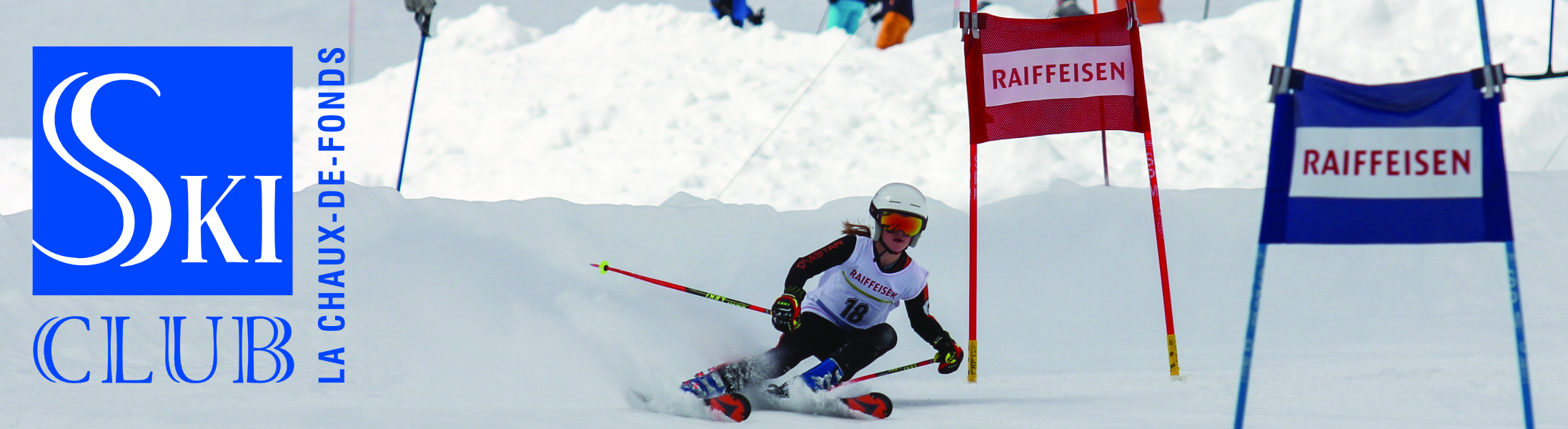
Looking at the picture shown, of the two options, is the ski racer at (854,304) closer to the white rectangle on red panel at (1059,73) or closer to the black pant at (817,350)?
the black pant at (817,350)

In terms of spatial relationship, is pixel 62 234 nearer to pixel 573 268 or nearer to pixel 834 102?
pixel 573 268

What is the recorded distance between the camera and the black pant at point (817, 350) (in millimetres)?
4477

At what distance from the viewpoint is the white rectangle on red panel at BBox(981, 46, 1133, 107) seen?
5.54 metres

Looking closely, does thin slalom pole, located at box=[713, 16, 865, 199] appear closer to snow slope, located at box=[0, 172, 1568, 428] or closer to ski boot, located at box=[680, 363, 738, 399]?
snow slope, located at box=[0, 172, 1568, 428]

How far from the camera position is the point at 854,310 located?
4699 millimetres

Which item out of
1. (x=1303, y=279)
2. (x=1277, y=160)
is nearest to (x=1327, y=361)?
(x=1303, y=279)

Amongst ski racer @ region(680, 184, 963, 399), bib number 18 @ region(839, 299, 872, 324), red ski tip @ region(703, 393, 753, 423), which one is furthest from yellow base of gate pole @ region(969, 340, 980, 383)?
red ski tip @ region(703, 393, 753, 423)

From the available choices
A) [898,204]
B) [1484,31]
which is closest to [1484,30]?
[1484,31]

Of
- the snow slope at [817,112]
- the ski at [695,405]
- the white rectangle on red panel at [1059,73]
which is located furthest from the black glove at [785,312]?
the snow slope at [817,112]

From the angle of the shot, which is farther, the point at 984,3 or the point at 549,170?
the point at 984,3

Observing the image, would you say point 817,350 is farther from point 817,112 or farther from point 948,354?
point 817,112

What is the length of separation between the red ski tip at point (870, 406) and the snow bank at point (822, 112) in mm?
5706

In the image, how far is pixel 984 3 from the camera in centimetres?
1384

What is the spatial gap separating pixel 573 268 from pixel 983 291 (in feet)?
9.19
